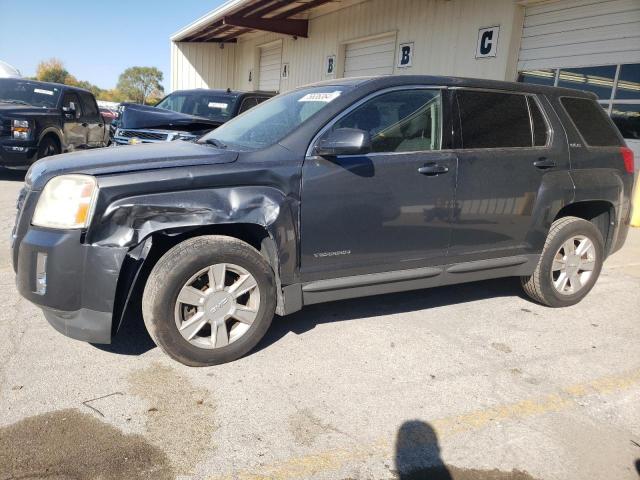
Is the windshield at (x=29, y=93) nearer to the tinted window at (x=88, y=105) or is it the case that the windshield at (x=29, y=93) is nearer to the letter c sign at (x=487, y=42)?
the tinted window at (x=88, y=105)

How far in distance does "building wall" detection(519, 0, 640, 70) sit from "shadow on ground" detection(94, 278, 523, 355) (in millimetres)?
5300

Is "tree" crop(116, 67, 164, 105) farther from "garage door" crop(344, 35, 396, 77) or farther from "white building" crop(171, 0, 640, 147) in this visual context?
"garage door" crop(344, 35, 396, 77)

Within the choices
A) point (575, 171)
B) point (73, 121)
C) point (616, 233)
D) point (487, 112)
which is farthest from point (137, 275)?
point (73, 121)

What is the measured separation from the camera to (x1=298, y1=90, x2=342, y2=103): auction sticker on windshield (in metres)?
3.59

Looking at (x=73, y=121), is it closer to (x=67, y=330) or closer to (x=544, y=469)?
(x=67, y=330)

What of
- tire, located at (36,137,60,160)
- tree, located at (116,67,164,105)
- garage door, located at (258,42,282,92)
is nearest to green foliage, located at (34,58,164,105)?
tree, located at (116,67,164,105)

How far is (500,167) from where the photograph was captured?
13.0ft

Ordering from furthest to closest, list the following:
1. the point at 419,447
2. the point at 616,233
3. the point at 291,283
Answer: the point at 616,233
the point at 291,283
the point at 419,447

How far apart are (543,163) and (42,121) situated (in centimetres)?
905

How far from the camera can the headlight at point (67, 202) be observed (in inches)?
112

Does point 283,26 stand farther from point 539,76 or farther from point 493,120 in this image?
point 493,120

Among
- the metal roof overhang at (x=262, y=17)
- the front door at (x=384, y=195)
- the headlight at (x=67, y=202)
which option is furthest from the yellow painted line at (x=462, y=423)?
the metal roof overhang at (x=262, y=17)

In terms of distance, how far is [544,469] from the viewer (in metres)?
2.47

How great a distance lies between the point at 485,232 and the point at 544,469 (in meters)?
1.93
